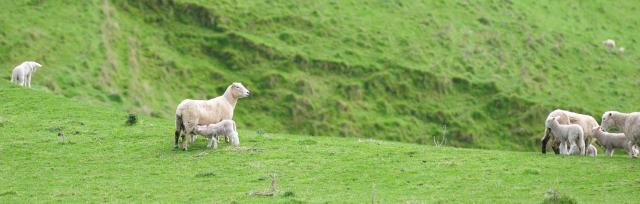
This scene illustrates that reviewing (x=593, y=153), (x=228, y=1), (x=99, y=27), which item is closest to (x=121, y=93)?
(x=99, y=27)

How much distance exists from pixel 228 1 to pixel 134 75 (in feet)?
38.5

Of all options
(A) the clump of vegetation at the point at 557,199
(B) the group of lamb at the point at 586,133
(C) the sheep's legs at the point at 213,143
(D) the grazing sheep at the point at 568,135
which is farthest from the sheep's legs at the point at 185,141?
(A) the clump of vegetation at the point at 557,199

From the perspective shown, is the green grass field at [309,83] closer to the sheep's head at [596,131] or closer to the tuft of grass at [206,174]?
the tuft of grass at [206,174]

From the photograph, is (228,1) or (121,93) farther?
(228,1)

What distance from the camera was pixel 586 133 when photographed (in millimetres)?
30812

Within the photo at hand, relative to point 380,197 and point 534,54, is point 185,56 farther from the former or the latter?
point 380,197

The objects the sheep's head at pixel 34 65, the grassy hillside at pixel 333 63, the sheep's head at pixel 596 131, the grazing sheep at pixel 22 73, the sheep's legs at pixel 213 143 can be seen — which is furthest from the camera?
the grassy hillside at pixel 333 63

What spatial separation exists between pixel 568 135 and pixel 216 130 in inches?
466

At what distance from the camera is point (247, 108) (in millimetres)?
54438

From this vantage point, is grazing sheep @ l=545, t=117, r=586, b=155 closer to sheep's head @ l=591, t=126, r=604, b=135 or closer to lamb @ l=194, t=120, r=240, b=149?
sheep's head @ l=591, t=126, r=604, b=135

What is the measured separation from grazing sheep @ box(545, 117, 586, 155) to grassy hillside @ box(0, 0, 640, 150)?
2420cm

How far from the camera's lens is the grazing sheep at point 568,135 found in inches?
1135

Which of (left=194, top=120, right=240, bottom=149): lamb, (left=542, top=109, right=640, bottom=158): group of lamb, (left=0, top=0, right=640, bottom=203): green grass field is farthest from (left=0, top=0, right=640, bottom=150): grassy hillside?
(left=542, top=109, right=640, bottom=158): group of lamb

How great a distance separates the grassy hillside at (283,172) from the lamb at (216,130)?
17.8 inches
